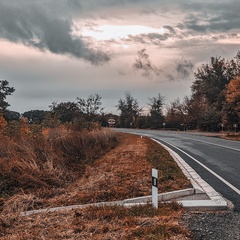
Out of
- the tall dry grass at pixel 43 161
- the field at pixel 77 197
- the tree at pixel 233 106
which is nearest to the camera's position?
the field at pixel 77 197

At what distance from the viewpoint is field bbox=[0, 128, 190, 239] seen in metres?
5.35

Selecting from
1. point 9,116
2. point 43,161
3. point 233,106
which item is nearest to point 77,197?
point 43,161

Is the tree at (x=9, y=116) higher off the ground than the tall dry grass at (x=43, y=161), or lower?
higher

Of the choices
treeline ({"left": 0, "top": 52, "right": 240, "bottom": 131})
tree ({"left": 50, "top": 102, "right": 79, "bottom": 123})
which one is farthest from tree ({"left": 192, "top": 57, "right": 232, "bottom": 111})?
tree ({"left": 50, "top": 102, "right": 79, "bottom": 123})

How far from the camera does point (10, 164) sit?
11.7 metres

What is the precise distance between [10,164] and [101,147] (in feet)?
34.3

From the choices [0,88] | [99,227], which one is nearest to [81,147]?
[99,227]

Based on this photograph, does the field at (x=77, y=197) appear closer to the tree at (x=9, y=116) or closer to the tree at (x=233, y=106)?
the tree at (x=233, y=106)

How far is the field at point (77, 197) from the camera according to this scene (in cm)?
535

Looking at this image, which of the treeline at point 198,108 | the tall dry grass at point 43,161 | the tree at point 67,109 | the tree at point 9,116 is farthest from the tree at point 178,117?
the tall dry grass at point 43,161

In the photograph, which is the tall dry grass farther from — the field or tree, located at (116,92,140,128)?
tree, located at (116,92,140,128)

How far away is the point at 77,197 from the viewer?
8.14 metres

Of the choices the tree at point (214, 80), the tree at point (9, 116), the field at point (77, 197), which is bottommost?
the field at point (77, 197)

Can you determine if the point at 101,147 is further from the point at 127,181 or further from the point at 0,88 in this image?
the point at 0,88
